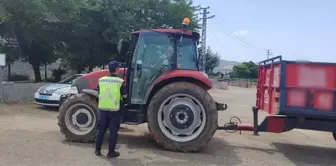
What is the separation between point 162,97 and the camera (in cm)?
746

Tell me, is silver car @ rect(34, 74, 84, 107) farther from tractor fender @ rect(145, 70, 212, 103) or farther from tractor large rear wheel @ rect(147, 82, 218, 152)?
tractor large rear wheel @ rect(147, 82, 218, 152)

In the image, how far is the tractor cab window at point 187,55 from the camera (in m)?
7.84

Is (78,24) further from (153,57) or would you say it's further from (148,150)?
(148,150)

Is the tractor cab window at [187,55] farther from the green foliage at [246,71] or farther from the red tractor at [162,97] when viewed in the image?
the green foliage at [246,71]

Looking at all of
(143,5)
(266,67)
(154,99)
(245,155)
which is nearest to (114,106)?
(154,99)

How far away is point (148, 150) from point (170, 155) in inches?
21.6

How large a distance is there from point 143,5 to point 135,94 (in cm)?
1447

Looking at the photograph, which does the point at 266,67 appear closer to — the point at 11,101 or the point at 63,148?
the point at 63,148

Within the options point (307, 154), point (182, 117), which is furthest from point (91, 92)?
point (307, 154)

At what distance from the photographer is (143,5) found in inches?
846

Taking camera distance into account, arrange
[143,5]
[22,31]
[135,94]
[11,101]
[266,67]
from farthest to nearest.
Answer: [143,5], [22,31], [11,101], [266,67], [135,94]

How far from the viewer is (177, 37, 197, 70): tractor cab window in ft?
25.7

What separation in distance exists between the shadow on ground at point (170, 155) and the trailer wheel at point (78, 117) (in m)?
0.23

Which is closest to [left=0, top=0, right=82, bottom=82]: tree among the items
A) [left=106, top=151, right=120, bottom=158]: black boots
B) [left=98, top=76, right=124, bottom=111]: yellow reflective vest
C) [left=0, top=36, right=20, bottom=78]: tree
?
[left=0, top=36, right=20, bottom=78]: tree
